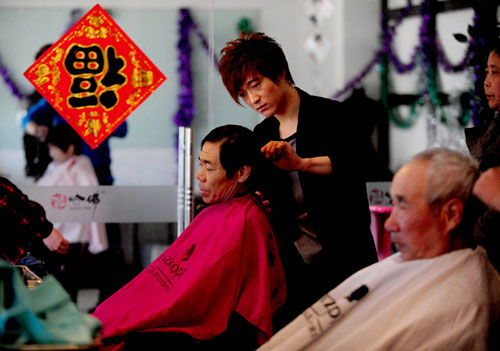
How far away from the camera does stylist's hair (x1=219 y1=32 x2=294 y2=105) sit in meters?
2.21

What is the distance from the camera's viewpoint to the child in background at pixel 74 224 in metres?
4.25

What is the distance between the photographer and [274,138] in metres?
2.32

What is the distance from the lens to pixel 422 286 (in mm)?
1495

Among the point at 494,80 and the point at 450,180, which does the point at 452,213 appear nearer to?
the point at 450,180

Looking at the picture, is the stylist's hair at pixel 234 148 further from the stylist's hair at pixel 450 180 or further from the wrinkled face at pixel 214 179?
the stylist's hair at pixel 450 180

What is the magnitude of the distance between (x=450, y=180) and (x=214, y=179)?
0.94m

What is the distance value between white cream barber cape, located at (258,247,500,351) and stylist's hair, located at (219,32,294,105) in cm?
91

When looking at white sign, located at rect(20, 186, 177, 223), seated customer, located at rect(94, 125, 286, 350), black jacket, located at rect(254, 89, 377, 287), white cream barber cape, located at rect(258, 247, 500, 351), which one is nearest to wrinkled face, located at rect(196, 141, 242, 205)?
seated customer, located at rect(94, 125, 286, 350)

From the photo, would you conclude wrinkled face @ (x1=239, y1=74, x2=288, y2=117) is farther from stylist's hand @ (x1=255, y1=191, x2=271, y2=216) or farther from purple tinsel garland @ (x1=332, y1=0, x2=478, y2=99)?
purple tinsel garland @ (x1=332, y1=0, x2=478, y2=99)

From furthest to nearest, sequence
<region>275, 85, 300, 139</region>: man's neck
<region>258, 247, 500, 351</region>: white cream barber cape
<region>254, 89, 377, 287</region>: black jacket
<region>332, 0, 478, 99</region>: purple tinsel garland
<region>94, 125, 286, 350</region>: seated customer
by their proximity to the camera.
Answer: <region>332, 0, 478, 99</region>: purple tinsel garland
<region>275, 85, 300, 139</region>: man's neck
<region>254, 89, 377, 287</region>: black jacket
<region>94, 125, 286, 350</region>: seated customer
<region>258, 247, 500, 351</region>: white cream barber cape

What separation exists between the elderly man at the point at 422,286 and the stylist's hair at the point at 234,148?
29.9 inches

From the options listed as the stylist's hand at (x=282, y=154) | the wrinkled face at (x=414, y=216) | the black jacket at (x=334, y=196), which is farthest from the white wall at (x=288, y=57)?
the wrinkled face at (x=414, y=216)

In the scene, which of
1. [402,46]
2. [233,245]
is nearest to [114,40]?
[402,46]

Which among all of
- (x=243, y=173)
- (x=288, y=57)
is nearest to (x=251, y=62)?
(x=243, y=173)
